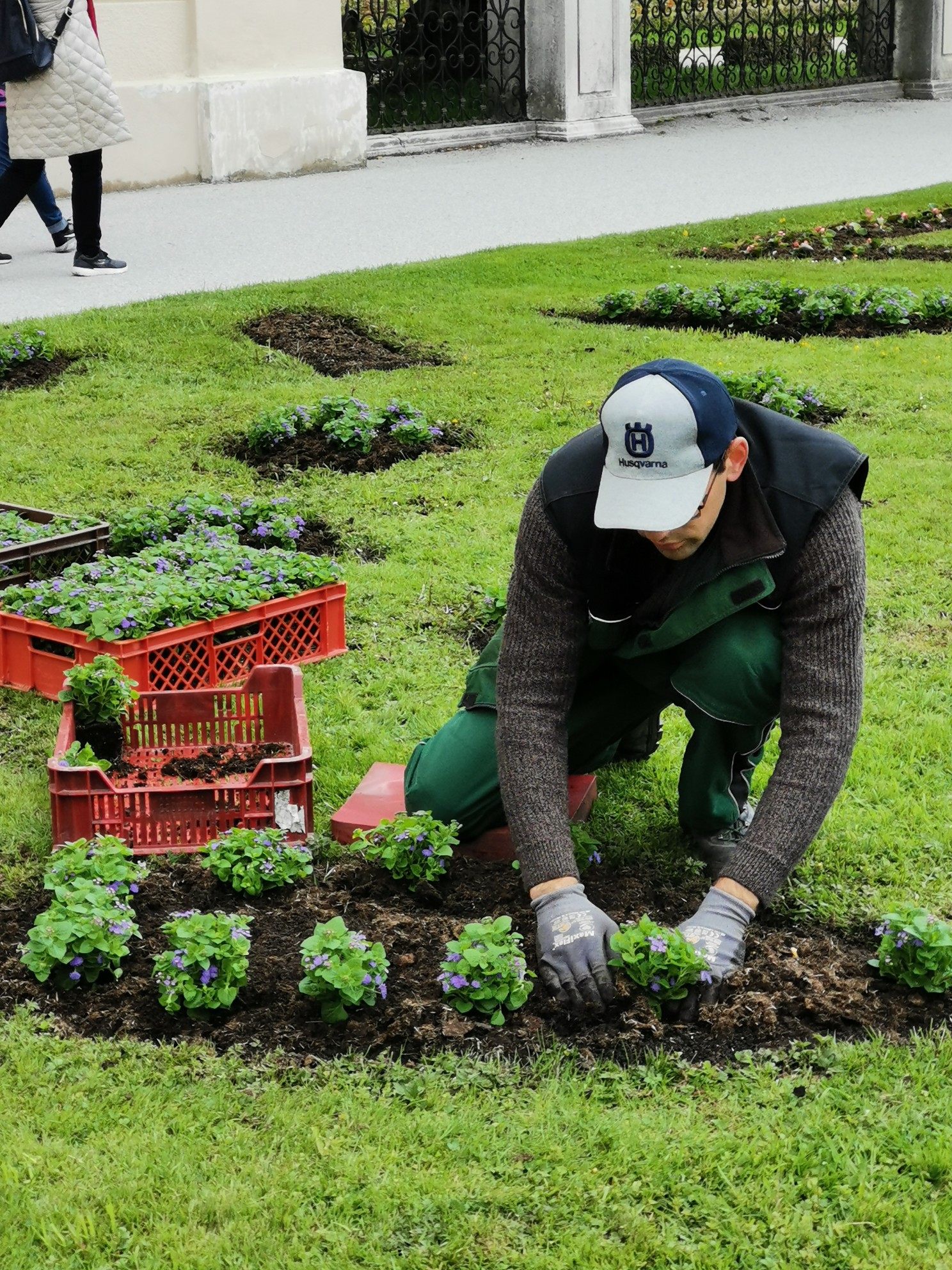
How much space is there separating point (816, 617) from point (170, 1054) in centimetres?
155

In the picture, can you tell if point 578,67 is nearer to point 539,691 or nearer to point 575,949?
point 539,691

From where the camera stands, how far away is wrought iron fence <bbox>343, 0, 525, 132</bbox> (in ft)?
51.5

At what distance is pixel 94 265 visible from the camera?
32.9 ft

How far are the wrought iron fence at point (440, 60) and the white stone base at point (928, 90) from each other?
6100 mm

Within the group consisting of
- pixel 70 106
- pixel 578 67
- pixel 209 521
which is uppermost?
pixel 578 67

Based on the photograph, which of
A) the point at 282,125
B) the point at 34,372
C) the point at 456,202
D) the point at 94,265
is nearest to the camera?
the point at 34,372

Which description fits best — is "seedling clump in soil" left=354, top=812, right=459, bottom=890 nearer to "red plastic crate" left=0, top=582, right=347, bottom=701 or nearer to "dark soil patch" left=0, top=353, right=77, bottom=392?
"red plastic crate" left=0, top=582, right=347, bottom=701

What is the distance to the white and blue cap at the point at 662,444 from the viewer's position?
9.87ft

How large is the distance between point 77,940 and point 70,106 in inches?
273

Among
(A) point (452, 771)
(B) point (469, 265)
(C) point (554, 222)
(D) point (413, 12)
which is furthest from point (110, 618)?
(D) point (413, 12)

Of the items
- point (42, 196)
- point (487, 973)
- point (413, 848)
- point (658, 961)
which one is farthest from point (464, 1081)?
point (42, 196)

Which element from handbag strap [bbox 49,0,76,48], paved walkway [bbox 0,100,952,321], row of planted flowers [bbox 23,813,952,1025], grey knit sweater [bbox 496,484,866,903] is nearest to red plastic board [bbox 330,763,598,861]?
row of planted flowers [bbox 23,813,952,1025]

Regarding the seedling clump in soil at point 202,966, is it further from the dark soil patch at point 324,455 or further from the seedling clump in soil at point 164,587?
the dark soil patch at point 324,455

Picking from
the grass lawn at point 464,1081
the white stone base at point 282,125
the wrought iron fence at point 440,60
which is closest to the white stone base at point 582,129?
the wrought iron fence at point 440,60
